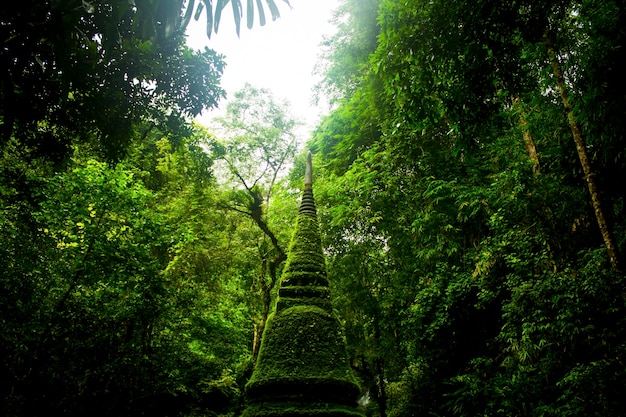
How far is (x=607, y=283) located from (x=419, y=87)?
150 inches

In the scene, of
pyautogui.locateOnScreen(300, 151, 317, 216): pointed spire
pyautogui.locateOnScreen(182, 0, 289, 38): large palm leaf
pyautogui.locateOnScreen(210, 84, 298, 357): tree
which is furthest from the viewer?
pyautogui.locateOnScreen(210, 84, 298, 357): tree

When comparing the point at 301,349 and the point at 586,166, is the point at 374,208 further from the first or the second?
the point at 301,349

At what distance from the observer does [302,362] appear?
441 cm

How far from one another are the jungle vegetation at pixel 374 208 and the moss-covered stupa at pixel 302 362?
0.73 meters

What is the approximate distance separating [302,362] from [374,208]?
649 centimetres

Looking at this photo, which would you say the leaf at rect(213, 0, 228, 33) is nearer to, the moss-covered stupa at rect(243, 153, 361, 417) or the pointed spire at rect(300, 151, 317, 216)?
the moss-covered stupa at rect(243, 153, 361, 417)

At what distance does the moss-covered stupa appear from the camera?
414 centimetres

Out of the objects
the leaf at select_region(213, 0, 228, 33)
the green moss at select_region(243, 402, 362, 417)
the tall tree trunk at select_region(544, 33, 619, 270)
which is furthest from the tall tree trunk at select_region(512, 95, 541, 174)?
the leaf at select_region(213, 0, 228, 33)

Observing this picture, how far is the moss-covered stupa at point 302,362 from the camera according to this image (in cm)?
414

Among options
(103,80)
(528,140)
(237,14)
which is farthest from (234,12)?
(528,140)

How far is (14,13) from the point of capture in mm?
2658

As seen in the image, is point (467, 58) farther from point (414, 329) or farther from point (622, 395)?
point (414, 329)

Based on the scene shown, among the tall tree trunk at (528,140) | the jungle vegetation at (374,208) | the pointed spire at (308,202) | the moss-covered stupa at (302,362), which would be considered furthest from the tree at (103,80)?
the tall tree trunk at (528,140)

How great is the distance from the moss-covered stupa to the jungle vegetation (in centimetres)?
73
